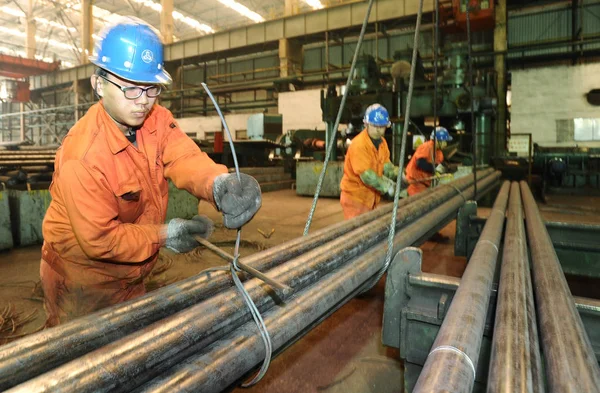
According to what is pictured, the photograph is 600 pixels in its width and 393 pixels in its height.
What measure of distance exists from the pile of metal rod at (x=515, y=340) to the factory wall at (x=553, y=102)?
11.4 m

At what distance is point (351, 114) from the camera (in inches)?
307

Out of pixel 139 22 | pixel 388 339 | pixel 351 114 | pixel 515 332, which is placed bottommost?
pixel 388 339

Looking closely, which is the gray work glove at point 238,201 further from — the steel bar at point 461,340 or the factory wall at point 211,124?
the factory wall at point 211,124

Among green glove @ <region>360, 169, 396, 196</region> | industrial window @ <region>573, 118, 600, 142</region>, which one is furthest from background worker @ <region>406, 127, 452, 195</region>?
industrial window @ <region>573, 118, 600, 142</region>

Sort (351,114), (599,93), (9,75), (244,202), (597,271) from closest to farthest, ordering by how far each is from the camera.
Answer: (244,202)
(597,271)
(351,114)
(599,93)
(9,75)

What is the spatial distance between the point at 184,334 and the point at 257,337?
0.62 feet

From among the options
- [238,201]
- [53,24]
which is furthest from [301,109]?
[53,24]

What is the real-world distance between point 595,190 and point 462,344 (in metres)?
9.19

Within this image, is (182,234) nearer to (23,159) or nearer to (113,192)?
(113,192)

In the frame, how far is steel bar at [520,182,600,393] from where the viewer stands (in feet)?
2.44

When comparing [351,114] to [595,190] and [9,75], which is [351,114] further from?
[9,75]

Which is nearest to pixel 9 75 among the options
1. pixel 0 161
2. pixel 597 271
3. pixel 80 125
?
pixel 0 161

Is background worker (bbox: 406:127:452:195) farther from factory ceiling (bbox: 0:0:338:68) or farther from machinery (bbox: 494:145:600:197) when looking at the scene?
factory ceiling (bbox: 0:0:338:68)

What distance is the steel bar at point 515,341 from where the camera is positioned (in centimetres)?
75
